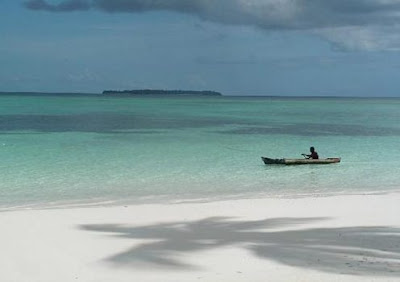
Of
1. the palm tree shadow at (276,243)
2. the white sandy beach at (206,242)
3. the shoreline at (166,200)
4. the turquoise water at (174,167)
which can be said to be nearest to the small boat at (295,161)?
the turquoise water at (174,167)

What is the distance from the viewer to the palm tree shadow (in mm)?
10641

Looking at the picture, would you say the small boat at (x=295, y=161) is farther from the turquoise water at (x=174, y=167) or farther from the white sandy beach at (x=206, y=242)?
the white sandy beach at (x=206, y=242)

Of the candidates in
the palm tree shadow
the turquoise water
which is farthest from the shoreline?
the palm tree shadow

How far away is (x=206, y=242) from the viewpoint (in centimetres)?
1241

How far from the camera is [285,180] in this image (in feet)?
76.3

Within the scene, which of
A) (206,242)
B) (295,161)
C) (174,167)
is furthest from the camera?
(295,161)

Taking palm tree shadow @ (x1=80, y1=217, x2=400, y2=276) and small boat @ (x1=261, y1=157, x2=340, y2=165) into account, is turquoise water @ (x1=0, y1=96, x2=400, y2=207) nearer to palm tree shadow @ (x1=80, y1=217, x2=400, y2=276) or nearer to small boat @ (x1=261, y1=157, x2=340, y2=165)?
small boat @ (x1=261, y1=157, x2=340, y2=165)

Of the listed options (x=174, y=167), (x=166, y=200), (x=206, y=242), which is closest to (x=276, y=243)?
(x=206, y=242)

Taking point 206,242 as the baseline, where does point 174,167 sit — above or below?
above

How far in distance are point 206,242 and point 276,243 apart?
1.42 m

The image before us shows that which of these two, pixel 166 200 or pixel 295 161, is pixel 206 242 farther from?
pixel 295 161

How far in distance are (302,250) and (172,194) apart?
27.7 ft

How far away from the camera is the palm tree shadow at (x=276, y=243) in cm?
1064

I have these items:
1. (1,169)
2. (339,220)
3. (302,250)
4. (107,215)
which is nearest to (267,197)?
(339,220)
